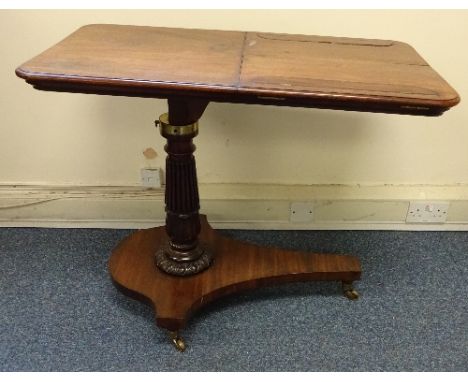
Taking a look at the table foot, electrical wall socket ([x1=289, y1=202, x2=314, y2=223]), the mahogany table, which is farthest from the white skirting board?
the table foot

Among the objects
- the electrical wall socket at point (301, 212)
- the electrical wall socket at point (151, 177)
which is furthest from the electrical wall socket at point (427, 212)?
the electrical wall socket at point (151, 177)

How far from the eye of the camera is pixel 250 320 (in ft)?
4.38

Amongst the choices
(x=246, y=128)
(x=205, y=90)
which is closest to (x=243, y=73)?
(x=205, y=90)

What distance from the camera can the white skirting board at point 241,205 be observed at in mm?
1664

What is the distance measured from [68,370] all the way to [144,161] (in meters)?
0.72

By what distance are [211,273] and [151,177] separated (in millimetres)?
461

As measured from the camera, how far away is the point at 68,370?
1179mm

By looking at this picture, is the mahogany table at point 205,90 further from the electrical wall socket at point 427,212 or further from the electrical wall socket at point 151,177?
the electrical wall socket at point 427,212

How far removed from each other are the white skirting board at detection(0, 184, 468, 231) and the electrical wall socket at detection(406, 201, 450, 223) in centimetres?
2

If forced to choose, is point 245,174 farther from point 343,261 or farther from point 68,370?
point 68,370

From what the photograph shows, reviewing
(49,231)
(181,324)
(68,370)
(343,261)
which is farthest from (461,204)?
(49,231)

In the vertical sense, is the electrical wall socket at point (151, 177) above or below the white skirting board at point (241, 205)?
above

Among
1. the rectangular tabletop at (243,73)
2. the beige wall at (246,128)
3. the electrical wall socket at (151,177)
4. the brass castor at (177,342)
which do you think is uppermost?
the rectangular tabletop at (243,73)

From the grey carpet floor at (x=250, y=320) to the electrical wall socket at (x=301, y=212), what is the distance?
0.10m
